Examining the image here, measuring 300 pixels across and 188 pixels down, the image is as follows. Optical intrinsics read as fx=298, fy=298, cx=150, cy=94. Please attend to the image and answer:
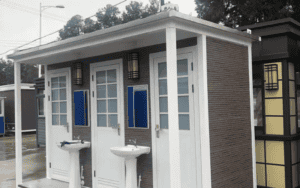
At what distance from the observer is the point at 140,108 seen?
15.5 ft

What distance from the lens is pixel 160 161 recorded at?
4480mm

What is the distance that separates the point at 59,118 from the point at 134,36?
3.25m

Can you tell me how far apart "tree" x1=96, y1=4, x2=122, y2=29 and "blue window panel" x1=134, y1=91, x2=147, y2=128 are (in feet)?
81.7

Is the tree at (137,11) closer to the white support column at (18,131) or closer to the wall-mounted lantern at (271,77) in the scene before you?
the white support column at (18,131)

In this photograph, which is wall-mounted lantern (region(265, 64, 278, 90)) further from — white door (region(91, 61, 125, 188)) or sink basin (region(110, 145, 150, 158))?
white door (region(91, 61, 125, 188))

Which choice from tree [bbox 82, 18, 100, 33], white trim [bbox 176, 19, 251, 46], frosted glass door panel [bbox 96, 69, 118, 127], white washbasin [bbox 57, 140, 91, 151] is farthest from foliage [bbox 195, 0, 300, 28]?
tree [bbox 82, 18, 100, 33]

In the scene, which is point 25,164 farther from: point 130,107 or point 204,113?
point 204,113

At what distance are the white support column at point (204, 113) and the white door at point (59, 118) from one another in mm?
3139

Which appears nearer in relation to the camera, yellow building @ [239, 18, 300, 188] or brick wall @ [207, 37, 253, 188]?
brick wall @ [207, 37, 253, 188]

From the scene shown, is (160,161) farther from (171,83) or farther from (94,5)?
(94,5)

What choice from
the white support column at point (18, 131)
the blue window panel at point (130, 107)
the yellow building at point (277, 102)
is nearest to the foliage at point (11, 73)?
the white support column at point (18, 131)

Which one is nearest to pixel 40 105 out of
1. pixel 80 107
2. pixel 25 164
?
pixel 25 164

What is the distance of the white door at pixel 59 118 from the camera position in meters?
6.09

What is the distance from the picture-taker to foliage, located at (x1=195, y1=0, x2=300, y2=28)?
1264 cm
